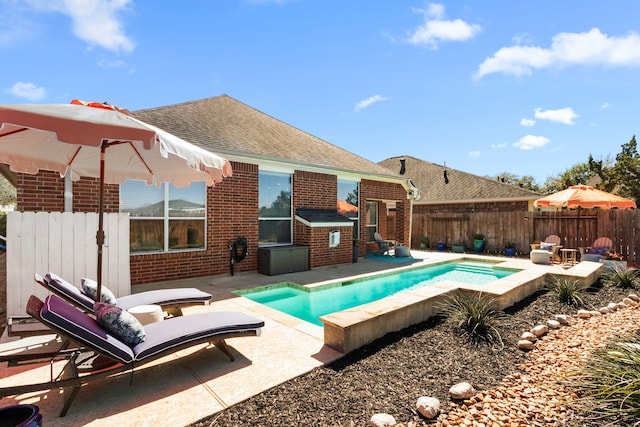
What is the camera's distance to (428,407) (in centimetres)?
258

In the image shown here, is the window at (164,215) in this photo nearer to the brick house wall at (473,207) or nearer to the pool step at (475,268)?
the pool step at (475,268)

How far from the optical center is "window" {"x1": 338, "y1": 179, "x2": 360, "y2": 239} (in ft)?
39.9

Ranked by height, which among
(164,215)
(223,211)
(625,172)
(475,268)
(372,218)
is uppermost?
(625,172)

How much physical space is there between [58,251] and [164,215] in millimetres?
2689

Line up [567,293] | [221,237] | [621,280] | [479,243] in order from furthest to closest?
1. [479,243]
2. [221,237]
3. [621,280]
4. [567,293]

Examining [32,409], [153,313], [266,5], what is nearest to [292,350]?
[153,313]

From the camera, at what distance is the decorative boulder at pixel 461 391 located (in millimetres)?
2803

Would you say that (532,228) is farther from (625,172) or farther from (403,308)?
(625,172)

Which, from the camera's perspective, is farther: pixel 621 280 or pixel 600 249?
pixel 600 249

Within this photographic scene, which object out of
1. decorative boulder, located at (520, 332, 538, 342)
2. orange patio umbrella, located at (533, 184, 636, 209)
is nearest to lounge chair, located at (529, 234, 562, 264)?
orange patio umbrella, located at (533, 184, 636, 209)

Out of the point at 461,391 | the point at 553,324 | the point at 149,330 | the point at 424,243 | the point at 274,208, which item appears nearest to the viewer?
the point at 461,391

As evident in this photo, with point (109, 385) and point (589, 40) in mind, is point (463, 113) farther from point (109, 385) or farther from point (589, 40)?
point (109, 385)

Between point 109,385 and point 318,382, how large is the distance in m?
2.14

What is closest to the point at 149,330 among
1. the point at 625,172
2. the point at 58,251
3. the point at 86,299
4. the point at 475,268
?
the point at 86,299
